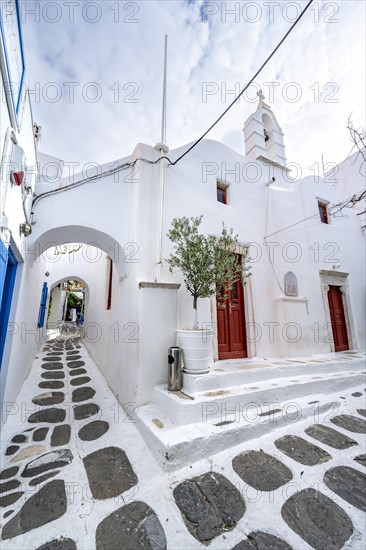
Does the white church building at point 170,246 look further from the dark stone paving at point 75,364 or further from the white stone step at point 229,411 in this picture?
the dark stone paving at point 75,364

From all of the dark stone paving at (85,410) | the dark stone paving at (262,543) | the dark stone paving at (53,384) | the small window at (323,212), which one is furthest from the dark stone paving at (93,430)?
the small window at (323,212)

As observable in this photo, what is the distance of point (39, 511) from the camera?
1.91 m

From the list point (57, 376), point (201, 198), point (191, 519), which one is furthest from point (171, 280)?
Answer: point (57, 376)

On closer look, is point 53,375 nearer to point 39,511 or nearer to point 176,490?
point 39,511

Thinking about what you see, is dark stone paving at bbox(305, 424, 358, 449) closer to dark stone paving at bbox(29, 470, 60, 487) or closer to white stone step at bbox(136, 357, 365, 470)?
white stone step at bbox(136, 357, 365, 470)

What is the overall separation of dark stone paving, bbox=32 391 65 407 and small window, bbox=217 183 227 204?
556cm

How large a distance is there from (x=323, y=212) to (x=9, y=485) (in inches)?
380

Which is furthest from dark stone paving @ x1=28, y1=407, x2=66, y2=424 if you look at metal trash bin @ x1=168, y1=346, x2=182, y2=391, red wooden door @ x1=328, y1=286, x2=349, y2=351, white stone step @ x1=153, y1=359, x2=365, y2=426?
red wooden door @ x1=328, y1=286, x2=349, y2=351

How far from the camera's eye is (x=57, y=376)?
5.32m

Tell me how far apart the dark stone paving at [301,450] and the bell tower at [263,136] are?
6.87 meters

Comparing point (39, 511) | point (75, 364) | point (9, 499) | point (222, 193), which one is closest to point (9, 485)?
point (9, 499)

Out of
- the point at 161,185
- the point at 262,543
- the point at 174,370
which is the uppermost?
the point at 161,185

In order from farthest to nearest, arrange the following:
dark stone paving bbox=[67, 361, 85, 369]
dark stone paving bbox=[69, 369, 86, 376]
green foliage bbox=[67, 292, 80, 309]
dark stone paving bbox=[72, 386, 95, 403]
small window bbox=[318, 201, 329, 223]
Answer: green foliage bbox=[67, 292, 80, 309] → small window bbox=[318, 201, 329, 223] → dark stone paving bbox=[67, 361, 85, 369] → dark stone paving bbox=[69, 369, 86, 376] → dark stone paving bbox=[72, 386, 95, 403]

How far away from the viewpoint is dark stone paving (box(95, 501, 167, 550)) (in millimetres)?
1641
